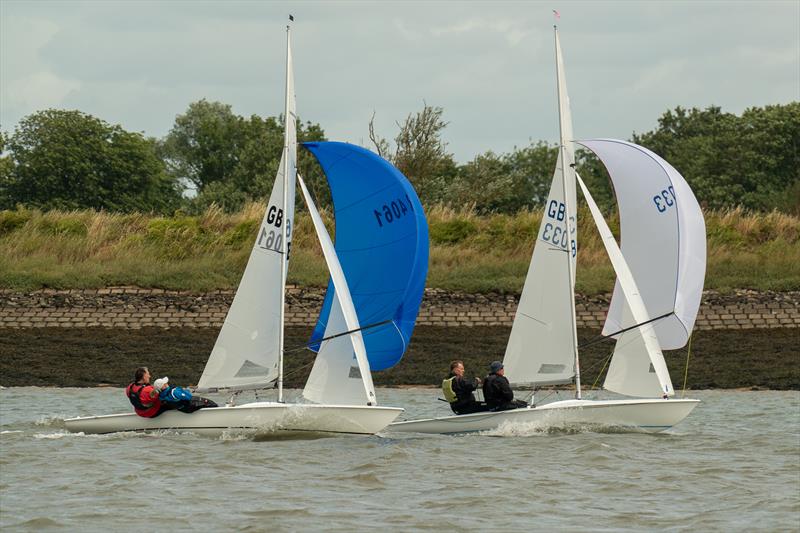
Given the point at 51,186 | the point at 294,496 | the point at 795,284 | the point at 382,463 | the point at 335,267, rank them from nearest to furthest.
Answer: the point at 294,496 → the point at 382,463 → the point at 335,267 → the point at 795,284 → the point at 51,186

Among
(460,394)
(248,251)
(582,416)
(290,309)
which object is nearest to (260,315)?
(460,394)

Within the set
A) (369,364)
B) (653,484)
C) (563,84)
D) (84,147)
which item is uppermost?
(84,147)

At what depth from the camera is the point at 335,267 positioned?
18797 millimetres

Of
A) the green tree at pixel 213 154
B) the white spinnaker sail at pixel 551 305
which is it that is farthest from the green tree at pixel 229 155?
the white spinnaker sail at pixel 551 305

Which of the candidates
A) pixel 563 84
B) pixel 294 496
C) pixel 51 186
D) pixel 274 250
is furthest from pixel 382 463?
pixel 51 186

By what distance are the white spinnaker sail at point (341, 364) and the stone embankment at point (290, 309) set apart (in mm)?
13362

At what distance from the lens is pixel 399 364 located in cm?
2962

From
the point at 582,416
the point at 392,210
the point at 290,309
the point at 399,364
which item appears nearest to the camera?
the point at 392,210

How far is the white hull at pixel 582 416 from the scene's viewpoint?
19.0 metres

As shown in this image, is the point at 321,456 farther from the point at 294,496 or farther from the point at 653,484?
the point at 653,484

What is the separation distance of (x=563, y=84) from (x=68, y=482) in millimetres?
9152

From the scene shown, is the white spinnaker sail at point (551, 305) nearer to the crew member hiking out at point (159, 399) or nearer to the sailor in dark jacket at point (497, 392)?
the sailor in dark jacket at point (497, 392)

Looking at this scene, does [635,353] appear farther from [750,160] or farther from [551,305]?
[750,160]

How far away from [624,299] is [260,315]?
5.01 m
